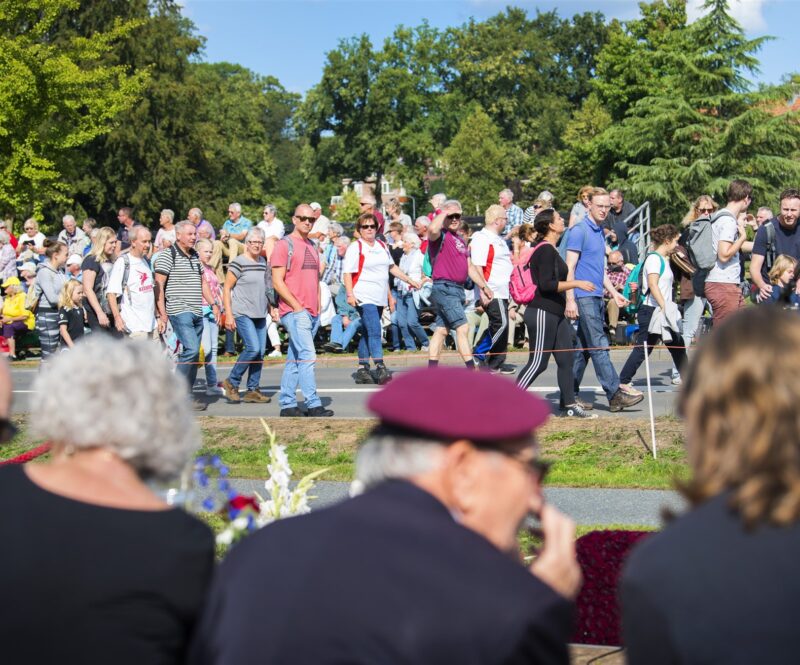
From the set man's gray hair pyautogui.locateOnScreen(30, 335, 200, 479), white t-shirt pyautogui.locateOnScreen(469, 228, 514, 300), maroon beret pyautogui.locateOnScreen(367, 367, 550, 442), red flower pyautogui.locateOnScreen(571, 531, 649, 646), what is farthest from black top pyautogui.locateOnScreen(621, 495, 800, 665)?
white t-shirt pyautogui.locateOnScreen(469, 228, 514, 300)

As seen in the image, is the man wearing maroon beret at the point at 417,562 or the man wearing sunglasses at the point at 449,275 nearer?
the man wearing maroon beret at the point at 417,562

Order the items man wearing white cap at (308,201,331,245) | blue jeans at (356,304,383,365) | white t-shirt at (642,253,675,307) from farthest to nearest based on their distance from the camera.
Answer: man wearing white cap at (308,201,331,245), blue jeans at (356,304,383,365), white t-shirt at (642,253,675,307)

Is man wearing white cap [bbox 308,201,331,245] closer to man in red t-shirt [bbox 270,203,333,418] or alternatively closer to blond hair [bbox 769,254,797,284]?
man in red t-shirt [bbox 270,203,333,418]

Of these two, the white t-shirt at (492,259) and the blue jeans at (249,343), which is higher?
the white t-shirt at (492,259)

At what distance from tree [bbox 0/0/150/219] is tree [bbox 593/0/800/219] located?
18616 mm

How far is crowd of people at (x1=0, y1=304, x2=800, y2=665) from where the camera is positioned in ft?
7.02

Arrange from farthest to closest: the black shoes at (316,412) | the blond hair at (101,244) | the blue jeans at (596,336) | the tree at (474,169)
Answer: the tree at (474,169), the blond hair at (101,244), the black shoes at (316,412), the blue jeans at (596,336)

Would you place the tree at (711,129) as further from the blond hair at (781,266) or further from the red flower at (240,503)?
A: the red flower at (240,503)

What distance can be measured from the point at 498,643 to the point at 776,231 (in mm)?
9771

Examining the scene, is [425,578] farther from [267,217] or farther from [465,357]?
[267,217]

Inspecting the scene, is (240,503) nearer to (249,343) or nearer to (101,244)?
(249,343)

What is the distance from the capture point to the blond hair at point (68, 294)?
48.4 feet

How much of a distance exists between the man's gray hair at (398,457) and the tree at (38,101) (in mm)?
25802

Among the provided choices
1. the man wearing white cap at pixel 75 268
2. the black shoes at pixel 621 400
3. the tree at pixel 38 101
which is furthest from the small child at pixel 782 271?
the tree at pixel 38 101
